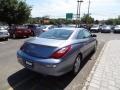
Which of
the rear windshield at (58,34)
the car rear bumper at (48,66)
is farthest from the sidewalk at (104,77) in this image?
the rear windshield at (58,34)

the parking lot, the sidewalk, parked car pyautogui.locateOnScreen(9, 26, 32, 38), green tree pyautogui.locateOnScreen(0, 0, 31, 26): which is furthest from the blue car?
green tree pyautogui.locateOnScreen(0, 0, 31, 26)

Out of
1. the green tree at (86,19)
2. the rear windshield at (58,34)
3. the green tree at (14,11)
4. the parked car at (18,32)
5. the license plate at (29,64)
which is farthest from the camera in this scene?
the green tree at (86,19)

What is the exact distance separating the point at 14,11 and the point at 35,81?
22.2m

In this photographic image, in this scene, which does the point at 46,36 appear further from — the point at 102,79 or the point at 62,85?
the point at 102,79

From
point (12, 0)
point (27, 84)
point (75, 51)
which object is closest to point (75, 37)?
point (75, 51)

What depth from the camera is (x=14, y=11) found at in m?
25.9

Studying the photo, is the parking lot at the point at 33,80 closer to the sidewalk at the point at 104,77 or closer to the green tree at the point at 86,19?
the sidewalk at the point at 104,77

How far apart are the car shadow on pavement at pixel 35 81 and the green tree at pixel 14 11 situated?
825 inches

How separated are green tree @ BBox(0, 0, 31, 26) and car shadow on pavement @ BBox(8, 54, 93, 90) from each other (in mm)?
20949

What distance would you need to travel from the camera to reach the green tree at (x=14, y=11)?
25.0 m

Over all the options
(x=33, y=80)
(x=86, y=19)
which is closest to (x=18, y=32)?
(x=33, y=80)

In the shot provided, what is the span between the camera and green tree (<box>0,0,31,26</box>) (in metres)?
25.0

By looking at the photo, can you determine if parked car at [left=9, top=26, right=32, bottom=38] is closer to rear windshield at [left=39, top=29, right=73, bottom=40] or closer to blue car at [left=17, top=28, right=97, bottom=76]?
rear windshield at [left=39, top=29, right=73, bottom=40]

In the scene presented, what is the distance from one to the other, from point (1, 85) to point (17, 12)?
23.0 meters
